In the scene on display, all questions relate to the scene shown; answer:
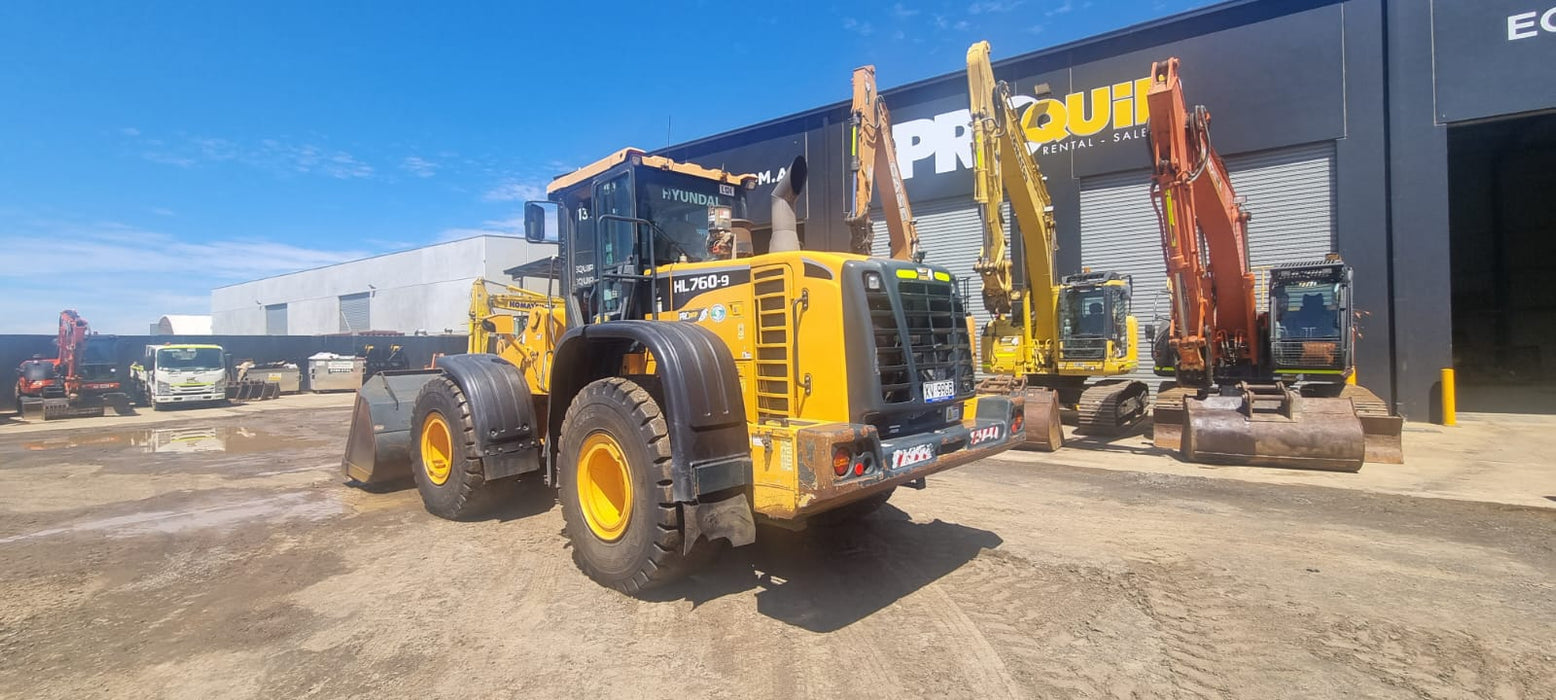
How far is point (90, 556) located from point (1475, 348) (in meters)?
34.8

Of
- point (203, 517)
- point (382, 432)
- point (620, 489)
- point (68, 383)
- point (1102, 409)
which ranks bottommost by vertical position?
point (203, 517)

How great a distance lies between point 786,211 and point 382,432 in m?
4.87

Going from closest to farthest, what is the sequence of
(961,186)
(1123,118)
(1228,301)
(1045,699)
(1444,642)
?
1. (1045,699)
2. (1444,642)
3. (1228,301)
4. (1123,118)
5. (961,186)

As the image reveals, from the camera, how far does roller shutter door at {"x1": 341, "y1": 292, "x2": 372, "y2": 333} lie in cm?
4947

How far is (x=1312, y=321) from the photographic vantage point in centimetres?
1152

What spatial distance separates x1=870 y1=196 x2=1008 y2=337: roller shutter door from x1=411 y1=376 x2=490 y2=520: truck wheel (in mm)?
13634

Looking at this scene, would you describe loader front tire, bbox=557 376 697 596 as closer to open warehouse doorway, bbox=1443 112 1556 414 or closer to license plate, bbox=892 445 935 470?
license plate, bbox=892 445 935 470

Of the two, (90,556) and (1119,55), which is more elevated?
(1119,55)

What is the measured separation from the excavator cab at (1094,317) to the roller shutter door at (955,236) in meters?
4.55

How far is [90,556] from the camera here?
556cm

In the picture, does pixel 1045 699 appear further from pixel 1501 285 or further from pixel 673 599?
Answer: pixel 1501 285

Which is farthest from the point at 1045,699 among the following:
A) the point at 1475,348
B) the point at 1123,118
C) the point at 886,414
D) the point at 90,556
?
the point at 1475,348

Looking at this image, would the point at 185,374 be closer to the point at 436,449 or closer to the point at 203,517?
the point at 203,517

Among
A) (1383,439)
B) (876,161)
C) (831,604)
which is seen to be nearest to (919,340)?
(831,604)
